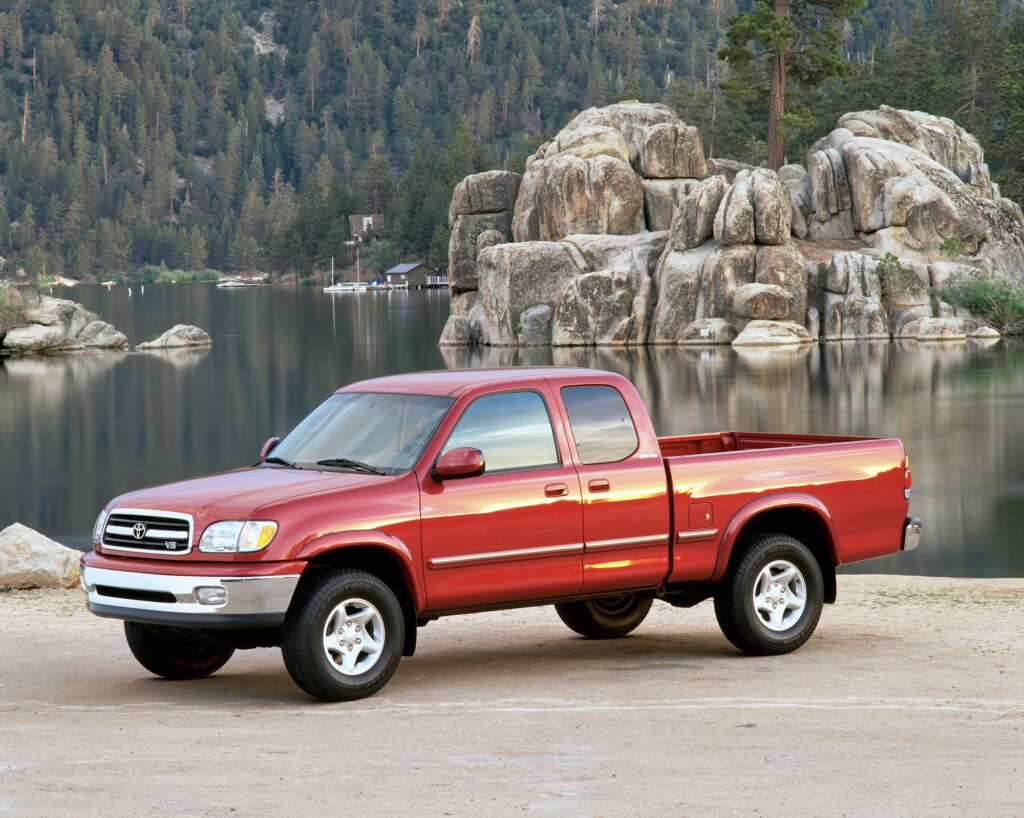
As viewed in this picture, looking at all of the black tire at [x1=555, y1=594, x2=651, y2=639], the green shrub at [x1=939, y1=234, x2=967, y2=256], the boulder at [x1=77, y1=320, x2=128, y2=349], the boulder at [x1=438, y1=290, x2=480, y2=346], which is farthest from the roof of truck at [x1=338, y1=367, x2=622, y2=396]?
the boulder at [x1=77, y1=320, x2=128, y2=349]

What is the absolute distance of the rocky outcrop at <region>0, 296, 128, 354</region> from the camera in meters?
67.8

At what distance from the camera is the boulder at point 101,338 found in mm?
70250

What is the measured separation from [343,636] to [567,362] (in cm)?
4731

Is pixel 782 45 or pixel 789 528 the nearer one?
pixel 789 528

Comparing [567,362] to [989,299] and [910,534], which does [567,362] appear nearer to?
[989,299]

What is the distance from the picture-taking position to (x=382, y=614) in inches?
293

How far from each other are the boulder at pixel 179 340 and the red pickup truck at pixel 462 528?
216 ft

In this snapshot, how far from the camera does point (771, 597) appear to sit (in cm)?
880

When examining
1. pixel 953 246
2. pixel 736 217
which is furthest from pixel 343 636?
pixel 953 246

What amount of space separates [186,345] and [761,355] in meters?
32.7

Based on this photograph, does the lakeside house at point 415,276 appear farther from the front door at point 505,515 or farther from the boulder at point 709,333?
the front door at point 505,515

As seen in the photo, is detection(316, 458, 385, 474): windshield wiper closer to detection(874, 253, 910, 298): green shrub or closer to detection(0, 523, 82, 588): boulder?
detection(0, 523, 82, 588): boulder

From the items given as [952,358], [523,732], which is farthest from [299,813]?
[952,358]

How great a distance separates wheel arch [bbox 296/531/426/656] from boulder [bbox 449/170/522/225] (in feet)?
231
